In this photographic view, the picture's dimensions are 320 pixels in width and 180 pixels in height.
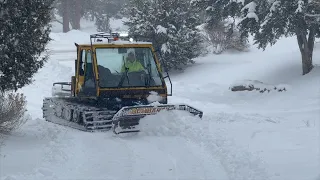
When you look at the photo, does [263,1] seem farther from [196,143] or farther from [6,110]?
[6,110]

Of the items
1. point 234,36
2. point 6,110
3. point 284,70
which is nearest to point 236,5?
point 284,70

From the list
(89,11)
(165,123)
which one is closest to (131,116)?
(165,123)

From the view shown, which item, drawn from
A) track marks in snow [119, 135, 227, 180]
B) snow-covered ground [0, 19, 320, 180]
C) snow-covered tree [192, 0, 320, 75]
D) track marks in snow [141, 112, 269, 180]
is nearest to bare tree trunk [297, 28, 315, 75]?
snow-covered tree [192, 0, 320, 75]

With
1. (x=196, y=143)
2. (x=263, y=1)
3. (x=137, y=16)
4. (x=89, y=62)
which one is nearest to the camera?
(x=196, y=143)

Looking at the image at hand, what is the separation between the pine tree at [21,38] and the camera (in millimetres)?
9048

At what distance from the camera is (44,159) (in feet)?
27.3

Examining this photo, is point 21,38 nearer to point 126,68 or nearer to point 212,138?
point 126,68

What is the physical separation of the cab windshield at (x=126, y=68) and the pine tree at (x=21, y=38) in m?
2.47

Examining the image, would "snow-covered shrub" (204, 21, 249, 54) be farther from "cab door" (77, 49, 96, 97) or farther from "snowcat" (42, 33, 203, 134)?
"cab door" (77, 49, 96, 97)

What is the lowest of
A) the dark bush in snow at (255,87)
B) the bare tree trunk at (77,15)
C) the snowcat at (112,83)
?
the dark bush in snow at (255,87)

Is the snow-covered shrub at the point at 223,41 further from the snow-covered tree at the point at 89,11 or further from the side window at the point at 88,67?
the snow-covered tree at the point at 89,11

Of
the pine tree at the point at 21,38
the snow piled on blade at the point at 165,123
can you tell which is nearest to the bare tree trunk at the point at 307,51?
the snow piled on blade at the point at 165,123

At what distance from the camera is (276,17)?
17984 mm

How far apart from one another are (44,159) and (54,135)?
2325 mm
